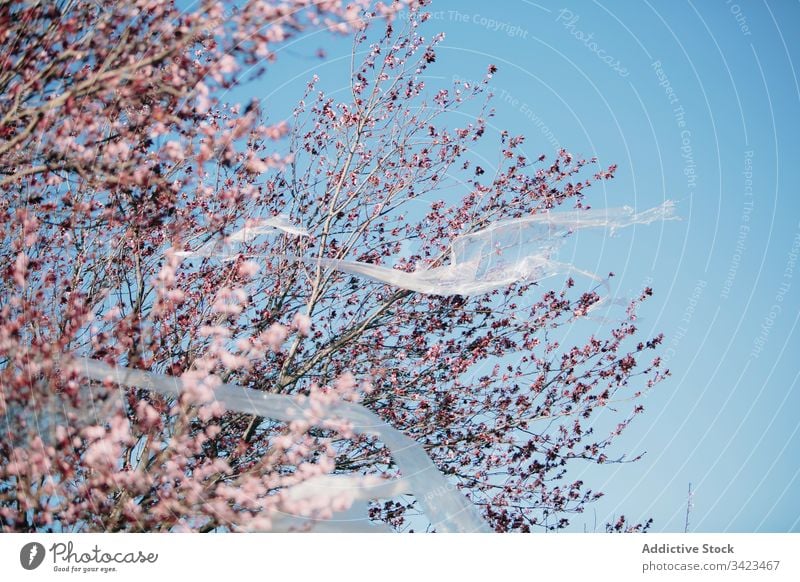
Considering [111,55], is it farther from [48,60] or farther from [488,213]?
[488,213]

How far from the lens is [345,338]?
18.1 feet

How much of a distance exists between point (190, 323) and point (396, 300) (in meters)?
1.74

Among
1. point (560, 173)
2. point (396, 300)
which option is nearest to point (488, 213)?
point (560, 173)

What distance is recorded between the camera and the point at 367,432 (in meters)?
5.15

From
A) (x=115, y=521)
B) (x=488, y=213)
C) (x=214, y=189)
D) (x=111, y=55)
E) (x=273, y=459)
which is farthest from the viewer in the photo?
(x=488, y=213)

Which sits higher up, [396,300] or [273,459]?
[396,300]
